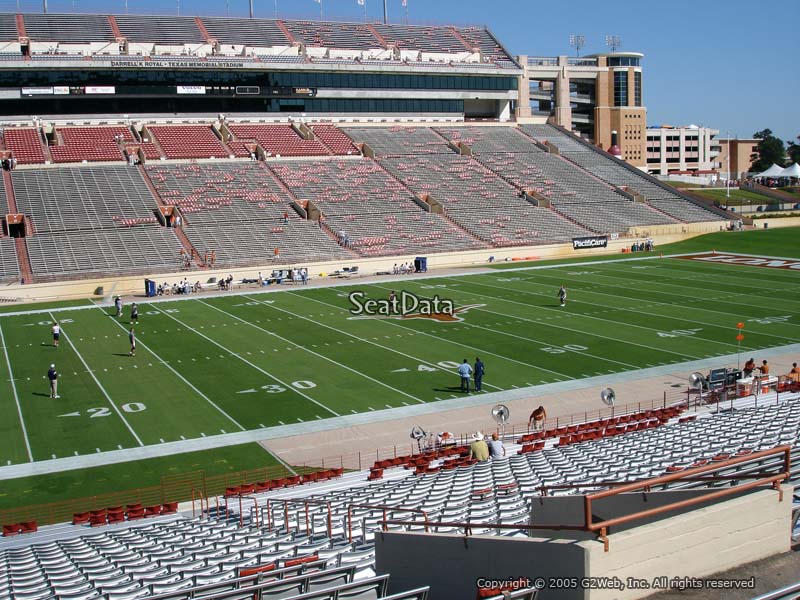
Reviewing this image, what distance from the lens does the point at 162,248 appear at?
4731cm

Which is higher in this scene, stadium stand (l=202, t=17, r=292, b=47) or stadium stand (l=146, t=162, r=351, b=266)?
stadium stand (l=202, t=17, r=292, b=47)

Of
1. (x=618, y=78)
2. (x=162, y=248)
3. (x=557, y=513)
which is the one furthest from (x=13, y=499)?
(x=618, y=78)

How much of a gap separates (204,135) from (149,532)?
54.6 meters

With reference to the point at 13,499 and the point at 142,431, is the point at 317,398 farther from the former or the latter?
the point at 13,499

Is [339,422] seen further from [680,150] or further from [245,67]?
[680,150]

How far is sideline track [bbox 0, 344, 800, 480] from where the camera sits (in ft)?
61.5

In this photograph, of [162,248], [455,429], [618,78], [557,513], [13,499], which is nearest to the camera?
[557,513]

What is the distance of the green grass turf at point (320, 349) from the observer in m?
22.1

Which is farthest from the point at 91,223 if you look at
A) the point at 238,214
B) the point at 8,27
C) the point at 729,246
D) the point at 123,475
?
the point at 729,246

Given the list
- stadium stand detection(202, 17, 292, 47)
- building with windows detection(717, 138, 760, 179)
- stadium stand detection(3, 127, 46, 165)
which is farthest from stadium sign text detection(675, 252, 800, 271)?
building with windows detection(717, 138, 760, 179)

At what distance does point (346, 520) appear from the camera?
10672 millimetres

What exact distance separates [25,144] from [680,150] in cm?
8804

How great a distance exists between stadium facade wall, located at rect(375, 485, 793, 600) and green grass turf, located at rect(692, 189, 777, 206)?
72.7 meters

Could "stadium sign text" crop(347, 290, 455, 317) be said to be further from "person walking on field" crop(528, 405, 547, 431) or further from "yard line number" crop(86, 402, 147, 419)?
"person walking on field" crop(528, 405, 547, 431)
